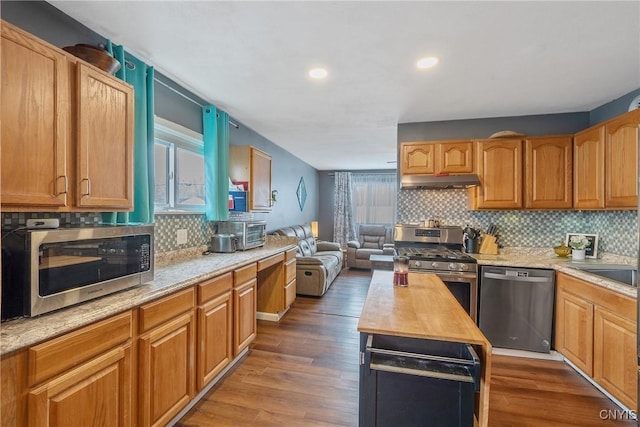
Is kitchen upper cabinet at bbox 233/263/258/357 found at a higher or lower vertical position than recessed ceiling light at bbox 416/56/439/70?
lower

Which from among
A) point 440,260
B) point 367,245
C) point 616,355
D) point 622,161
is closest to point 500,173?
point 622,161

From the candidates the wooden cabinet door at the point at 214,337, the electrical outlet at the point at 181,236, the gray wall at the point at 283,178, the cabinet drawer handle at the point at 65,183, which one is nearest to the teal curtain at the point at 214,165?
the electrical outlet at the point at 181,236

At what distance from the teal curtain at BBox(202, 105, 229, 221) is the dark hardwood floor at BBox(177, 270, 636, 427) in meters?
1.46

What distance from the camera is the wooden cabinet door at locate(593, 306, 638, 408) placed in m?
1.91

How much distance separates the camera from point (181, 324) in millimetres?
1811

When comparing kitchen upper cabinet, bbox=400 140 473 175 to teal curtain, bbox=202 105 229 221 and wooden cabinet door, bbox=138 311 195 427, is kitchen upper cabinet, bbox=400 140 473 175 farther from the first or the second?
wooden cabinet door, bbox=138 311 195 427

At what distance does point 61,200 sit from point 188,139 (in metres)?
1.70

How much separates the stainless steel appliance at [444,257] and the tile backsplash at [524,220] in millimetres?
239

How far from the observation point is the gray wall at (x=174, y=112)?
1.58 m

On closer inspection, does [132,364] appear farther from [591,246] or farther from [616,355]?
[591,246]

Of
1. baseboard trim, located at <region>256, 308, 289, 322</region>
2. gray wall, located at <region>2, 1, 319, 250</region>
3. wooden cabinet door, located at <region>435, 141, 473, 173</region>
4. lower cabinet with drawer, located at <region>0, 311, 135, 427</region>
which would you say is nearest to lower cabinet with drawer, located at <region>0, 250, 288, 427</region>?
lower cabinet with drawer, located at <region>0, 311, 135, 427</region>

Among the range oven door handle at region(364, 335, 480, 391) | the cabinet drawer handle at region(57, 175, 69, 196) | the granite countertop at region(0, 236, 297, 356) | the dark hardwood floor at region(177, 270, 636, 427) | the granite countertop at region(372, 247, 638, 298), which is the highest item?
the cabinet drawer handle at region(57, 175, 69, 196)

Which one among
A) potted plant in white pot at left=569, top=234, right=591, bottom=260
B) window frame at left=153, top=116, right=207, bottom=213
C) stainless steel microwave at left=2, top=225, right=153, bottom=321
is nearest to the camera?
stainless steel microwave at left=2, top=225, right=153, bottom=321

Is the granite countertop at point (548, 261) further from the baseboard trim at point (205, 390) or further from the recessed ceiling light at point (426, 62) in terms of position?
the baseboard trim at point (205, 390)
